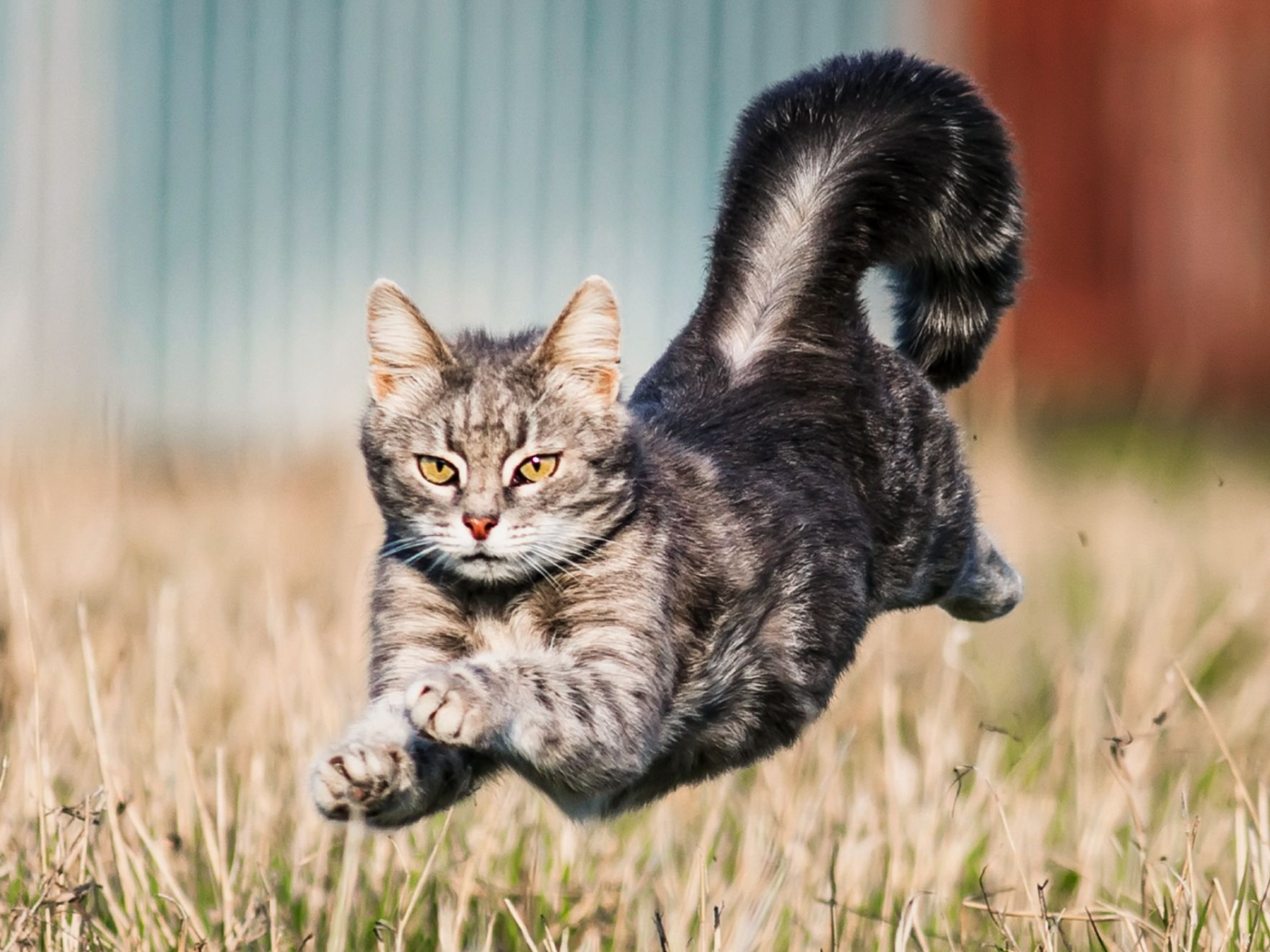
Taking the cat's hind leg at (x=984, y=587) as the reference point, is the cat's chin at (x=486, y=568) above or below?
above

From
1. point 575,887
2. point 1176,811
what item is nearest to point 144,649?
point 575,887

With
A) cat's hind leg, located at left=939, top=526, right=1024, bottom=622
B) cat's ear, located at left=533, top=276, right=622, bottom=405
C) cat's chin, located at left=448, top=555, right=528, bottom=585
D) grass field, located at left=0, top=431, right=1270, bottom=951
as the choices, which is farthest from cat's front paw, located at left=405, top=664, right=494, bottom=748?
Answer: cat's hind leg, located at left=939, top=526, right=1024, bottom=622

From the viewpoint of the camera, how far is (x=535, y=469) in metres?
3.21

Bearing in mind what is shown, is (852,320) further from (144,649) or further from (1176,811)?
(144,649)

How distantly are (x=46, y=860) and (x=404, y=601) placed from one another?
89 centimetres

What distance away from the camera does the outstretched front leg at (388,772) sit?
260cm

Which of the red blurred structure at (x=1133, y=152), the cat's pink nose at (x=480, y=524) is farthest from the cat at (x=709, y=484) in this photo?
the red blurred structure at (x=1133, y=152)

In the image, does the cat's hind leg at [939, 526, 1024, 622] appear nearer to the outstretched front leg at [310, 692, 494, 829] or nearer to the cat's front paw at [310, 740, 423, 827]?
the outstretched front leg at [310, 692, 494, 829]

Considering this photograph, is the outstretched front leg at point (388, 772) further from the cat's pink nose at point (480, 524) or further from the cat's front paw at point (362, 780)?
the cat's pink nose at point (480, 524)

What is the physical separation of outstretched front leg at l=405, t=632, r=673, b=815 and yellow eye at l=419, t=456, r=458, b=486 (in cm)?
37

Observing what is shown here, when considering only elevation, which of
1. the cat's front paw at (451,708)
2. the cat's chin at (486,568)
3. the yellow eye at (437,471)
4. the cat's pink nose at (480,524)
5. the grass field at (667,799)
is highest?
the yellow eye at (437,471)

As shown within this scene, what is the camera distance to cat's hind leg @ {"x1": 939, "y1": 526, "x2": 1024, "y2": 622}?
13.2 feet

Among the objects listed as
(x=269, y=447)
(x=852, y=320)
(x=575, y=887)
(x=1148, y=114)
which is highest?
(x=1148, y=114)

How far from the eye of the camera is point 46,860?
3.36 m
